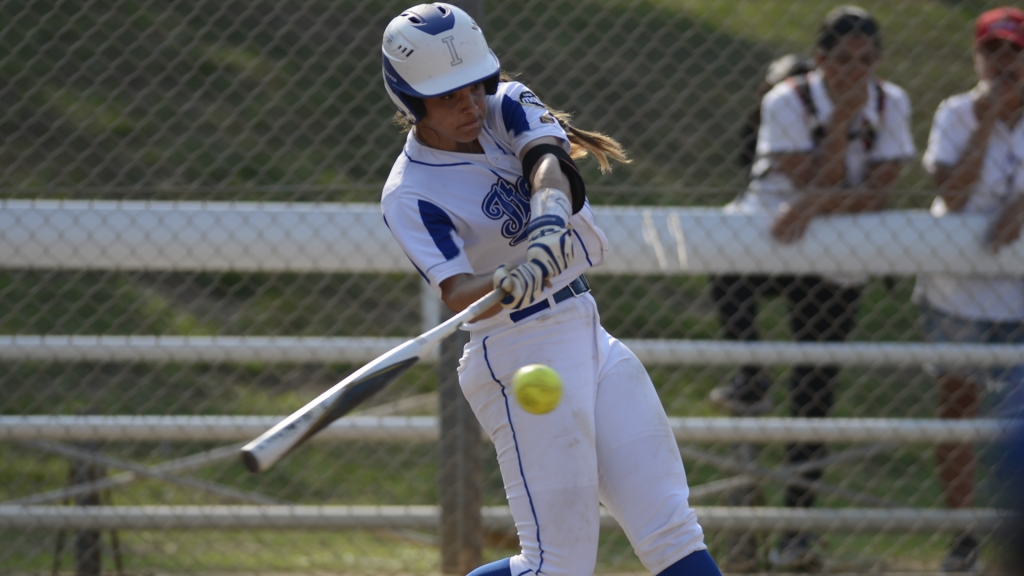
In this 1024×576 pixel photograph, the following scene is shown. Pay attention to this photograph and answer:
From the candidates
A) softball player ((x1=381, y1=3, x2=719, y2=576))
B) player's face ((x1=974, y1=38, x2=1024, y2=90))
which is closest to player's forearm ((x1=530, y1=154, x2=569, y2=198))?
softball player ((x1=381, y1=3, x2=719, y2=576))

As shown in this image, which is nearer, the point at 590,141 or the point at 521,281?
the point at 521,281

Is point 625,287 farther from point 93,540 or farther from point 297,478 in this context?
point 93,540

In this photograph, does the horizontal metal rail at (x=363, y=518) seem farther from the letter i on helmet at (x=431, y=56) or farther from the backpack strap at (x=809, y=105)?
the letter i on helmet at (x=431, y=56)

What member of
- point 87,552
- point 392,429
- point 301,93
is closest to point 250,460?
point 392,429

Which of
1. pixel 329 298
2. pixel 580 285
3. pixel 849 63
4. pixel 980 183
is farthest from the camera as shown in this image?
pixel 329 298

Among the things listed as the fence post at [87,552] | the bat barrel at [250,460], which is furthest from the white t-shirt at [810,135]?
the fence post at [87,552]

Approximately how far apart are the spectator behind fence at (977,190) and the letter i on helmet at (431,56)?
2.40m

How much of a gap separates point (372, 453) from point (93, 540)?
193cm

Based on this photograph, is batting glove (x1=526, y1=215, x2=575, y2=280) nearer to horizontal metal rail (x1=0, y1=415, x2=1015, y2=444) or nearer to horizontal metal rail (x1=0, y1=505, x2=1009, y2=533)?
horizontal metal rail (x1=0, y1=415, x2=1015, y2=444)

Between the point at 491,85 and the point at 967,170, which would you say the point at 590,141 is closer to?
the point at 491,85

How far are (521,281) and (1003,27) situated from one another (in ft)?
9.25

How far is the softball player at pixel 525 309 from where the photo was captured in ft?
8.35

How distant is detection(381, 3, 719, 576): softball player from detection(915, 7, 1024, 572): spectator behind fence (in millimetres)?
2091

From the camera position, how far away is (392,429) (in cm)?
389
